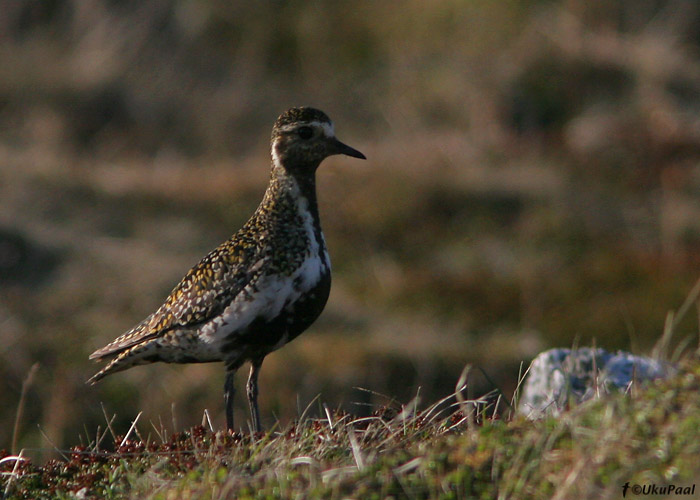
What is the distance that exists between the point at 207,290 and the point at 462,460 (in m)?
2.52

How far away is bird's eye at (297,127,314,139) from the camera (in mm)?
6707

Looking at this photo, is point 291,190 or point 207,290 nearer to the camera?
point 207,290

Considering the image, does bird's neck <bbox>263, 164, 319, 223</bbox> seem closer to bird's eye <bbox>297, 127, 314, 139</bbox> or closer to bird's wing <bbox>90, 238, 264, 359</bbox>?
bird's eye <bbox>297, 127, 314, 139</bbox>

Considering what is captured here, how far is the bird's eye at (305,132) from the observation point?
6.71 m

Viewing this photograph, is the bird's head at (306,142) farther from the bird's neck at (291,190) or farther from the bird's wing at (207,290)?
the bird's wing at (207,290)

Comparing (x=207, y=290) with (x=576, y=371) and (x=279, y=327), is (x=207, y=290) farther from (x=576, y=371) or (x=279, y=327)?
(x=576, y=371)

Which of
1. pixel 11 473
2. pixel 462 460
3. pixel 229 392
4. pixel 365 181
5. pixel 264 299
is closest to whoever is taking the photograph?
pixel 462 460

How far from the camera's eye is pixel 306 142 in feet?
22.1

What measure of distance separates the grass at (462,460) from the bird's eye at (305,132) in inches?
86.3

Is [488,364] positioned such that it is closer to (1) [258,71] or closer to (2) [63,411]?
(2) [63,411]

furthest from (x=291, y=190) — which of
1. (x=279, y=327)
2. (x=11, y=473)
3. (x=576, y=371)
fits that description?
(x=11, y=473)

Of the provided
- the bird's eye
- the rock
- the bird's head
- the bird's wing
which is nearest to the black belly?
the bird's wing

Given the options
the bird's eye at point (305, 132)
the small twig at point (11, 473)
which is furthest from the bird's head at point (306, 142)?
the small twig at point (11, 473)

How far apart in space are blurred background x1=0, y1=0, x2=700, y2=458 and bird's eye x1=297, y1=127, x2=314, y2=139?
5.86m
